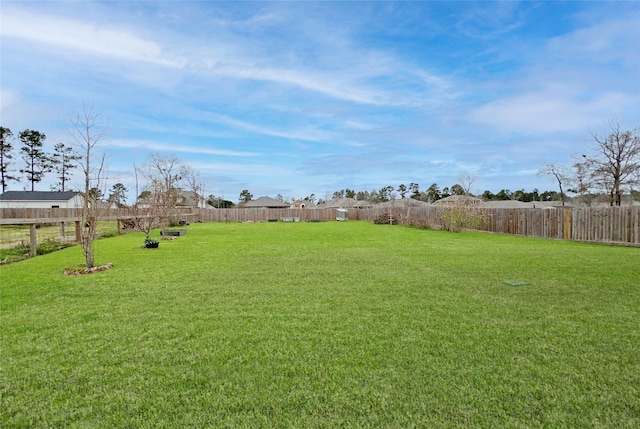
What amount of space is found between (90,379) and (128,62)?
11174 millimetres

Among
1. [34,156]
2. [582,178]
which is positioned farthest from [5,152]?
[582,178]

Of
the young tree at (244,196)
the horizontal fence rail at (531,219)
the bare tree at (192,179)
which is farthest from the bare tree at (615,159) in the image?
the young tree at (244,196)

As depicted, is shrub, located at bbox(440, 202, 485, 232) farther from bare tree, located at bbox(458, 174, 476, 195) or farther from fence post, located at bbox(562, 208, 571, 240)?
bare tree, located at bbox(458, 174, 476, 195)

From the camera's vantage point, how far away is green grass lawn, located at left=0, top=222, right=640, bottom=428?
2.05 metres

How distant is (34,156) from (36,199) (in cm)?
605

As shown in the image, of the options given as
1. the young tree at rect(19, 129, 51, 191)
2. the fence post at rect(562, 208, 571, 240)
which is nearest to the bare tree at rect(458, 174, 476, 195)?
the fence post at rect(562, 208, 571, 240)

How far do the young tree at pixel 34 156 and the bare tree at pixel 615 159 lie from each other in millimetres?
50411

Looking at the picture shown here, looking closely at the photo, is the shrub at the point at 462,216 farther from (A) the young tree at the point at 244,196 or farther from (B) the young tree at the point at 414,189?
(A) the young tree at the point at 244,196

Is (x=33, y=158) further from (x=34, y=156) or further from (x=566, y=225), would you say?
(x=566, y=225)

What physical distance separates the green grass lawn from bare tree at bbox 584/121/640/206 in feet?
85.1

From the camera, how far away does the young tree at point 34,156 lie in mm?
33028

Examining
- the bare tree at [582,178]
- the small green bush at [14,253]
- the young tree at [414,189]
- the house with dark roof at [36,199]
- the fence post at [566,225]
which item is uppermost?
the young tree at [414,189]

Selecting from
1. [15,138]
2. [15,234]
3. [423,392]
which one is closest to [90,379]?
[423,392]

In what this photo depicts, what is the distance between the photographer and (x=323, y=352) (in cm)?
290
